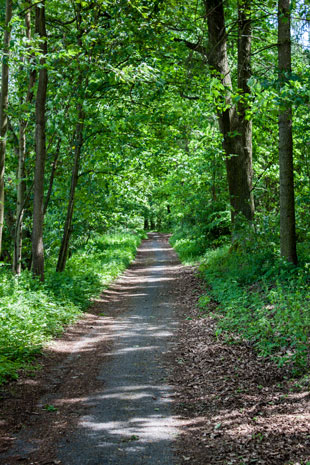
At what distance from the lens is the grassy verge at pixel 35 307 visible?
675 centimetres

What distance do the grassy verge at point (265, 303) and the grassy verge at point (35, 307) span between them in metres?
3.30

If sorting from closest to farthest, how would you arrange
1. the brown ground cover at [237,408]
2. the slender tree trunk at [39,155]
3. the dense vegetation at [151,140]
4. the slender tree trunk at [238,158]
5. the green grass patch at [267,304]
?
the brown ground cover at [237,408] → the green grass patch at [267,304] → the dense vegetation at [151,140] → the slender tree trunk at [39,155] → the slender tree trunk at [238,158]

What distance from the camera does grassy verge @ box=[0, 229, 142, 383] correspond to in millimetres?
6746

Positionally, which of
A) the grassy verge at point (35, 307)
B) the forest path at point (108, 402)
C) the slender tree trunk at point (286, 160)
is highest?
the slender tree trunk at point (286, 160)

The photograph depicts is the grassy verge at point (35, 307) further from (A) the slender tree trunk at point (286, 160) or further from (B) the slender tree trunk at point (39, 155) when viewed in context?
(A) the slender tree trunk at point (286, 160)

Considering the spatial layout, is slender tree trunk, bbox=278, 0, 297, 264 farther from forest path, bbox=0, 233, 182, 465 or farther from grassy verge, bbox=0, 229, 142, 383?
grassy verge, bbox=0, 229, 142, 383

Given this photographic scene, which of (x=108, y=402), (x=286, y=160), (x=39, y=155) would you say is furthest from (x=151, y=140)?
(x=108, y=402)

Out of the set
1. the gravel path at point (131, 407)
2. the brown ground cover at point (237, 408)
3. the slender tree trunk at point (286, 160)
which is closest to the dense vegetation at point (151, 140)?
the slender tree trunk at point (286, 160)

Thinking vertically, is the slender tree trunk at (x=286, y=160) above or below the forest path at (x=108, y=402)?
above

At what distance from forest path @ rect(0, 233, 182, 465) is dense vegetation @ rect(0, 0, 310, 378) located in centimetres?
87

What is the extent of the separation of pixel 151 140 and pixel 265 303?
292 inches

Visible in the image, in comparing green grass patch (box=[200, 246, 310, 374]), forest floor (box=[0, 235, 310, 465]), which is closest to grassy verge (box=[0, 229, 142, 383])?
forest floor (box=[0, 235, 310, 465])

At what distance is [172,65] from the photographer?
39.4 ft

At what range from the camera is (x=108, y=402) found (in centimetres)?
534
